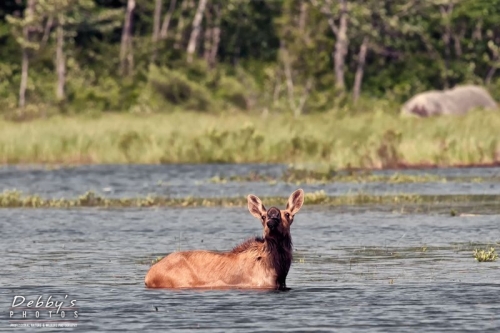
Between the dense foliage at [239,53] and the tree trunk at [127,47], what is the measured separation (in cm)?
7

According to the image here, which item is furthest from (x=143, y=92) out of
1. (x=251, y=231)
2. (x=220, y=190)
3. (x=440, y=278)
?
(x=440, y=278)

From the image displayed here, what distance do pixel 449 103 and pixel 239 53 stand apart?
64.4 ft

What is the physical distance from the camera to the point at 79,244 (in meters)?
19.8

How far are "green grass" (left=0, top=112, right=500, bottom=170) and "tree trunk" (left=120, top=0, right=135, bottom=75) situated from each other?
1978cm

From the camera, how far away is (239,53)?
2648 inches

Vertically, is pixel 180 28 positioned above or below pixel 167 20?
below

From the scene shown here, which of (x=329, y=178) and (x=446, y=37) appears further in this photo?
(x=446, y=37)

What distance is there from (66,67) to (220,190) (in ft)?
105

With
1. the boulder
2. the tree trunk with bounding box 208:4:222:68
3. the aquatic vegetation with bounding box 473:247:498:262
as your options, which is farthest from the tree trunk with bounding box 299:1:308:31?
the aquatic vegetation with bounding box 473:247:498:262

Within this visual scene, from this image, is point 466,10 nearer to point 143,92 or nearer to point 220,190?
point 143,92

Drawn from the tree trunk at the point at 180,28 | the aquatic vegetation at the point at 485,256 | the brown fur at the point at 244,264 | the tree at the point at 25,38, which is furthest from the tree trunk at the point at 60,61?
the brown fur at the point at 244,264

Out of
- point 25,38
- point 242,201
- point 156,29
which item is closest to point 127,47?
point 156,29

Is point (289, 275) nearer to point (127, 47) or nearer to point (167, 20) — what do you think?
point (127, 47)

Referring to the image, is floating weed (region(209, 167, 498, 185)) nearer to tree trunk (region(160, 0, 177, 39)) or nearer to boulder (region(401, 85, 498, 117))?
boulder (region(401, 85, 498, 117))
